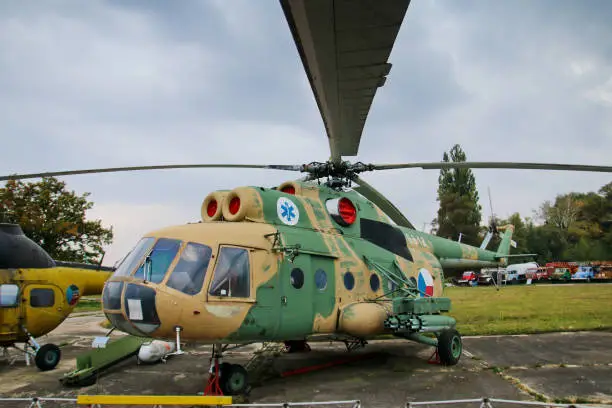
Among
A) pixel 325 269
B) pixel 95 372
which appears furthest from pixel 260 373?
pixel 95 372

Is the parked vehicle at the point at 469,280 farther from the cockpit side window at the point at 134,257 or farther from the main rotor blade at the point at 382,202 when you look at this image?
the cockpit side window at the point at 134,257

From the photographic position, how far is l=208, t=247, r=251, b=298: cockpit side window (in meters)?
6.31

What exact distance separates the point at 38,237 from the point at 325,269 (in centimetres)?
3059

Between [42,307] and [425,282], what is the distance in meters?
8.50

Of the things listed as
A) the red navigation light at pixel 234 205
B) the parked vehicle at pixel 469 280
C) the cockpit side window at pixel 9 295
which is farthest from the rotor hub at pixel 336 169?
the parked vehicle at pixel 469 280

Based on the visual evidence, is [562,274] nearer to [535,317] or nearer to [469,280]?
[469,280]

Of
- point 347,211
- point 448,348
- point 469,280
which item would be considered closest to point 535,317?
point 448,348

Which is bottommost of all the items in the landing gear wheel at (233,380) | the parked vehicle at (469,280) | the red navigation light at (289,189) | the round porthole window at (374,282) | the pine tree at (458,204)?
the parked vehicle at (469,280)

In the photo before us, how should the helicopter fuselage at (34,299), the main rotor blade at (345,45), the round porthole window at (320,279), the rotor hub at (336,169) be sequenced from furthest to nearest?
the helicopter fuselage at (34,299)
the rotor hub at (336,169)
the round porthole window at (320,279)
the main rotor blade at (345,45)

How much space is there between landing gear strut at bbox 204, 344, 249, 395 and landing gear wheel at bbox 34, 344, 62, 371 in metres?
4.73

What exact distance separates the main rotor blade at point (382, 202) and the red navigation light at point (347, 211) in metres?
0.49

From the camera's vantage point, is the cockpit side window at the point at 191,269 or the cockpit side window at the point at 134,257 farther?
the cockpit side window at the point at 134,257

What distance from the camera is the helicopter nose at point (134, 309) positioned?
19.4ft

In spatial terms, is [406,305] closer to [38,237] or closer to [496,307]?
[496,307]
